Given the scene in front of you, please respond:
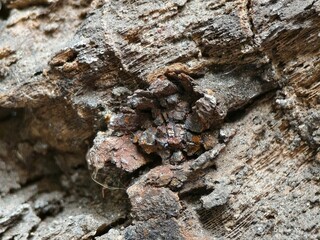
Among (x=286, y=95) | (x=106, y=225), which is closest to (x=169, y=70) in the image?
Result: (x=286, y=95)

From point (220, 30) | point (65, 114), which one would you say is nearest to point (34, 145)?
point (65, 114)

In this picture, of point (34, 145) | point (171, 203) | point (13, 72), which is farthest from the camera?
point (34, 145)

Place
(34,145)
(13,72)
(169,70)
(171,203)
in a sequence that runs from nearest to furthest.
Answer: (171,203) < (169,70) < (13,72) < (34,145)

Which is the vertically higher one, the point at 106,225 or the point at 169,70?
the point at 169,70

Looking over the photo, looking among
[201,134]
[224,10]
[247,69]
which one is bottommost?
[201,134]

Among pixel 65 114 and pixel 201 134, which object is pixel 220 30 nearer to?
pixel 201 134

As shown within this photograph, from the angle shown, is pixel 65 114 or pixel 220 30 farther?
pixel 65 114
